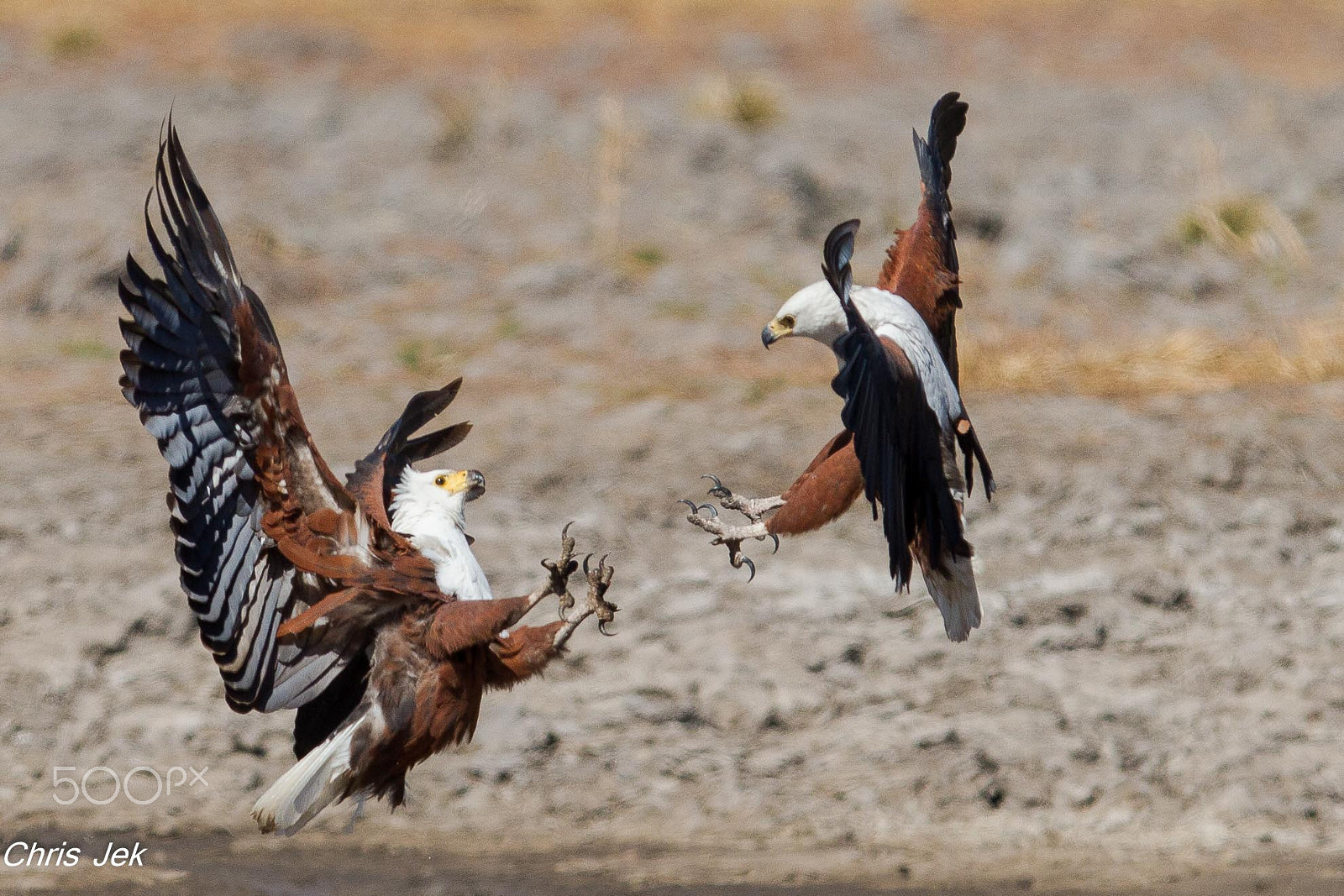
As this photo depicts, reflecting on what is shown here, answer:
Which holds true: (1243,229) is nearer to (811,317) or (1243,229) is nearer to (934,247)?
(934,247)

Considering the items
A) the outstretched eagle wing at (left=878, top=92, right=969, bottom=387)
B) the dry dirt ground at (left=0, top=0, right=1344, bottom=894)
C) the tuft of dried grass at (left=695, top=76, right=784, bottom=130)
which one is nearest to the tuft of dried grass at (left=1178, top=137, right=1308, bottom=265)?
the dry dirt ground at (left=0, top=0, right=1344, bottom=894)

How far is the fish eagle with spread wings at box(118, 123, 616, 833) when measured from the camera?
637 centimetres

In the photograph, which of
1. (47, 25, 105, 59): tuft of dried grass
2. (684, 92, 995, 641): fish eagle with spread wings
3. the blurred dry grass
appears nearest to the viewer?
(684, 92, 995, 641): fish eagle with spread wings

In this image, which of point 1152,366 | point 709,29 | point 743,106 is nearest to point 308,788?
point 1152,366

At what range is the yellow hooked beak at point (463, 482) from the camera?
7449mm

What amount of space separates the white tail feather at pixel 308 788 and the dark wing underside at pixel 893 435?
2268 mm

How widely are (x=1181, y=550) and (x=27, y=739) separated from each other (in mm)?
6235

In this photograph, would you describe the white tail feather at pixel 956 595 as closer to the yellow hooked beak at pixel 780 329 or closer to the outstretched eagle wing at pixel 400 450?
the yellow hooked beak at pixel 780 329

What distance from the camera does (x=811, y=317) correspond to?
6.34 m

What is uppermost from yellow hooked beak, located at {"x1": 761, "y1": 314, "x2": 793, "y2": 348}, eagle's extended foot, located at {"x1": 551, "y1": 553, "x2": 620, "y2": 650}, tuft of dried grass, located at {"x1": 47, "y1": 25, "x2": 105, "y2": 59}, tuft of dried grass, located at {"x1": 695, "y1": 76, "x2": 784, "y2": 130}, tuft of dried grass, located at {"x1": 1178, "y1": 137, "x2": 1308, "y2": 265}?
tuft of dried grass, located at {"x1": 47, "y1": 25, "x2": 105, "y2": 59}

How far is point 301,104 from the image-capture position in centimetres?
2009

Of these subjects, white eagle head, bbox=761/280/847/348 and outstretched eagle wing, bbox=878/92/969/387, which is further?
outstretched eagle wing, bbox=878/92/969/387

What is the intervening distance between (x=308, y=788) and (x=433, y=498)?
4.22ft

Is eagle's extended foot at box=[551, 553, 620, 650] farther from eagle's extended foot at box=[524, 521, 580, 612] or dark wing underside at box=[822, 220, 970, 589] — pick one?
dark wing underside at box=[822, 220, 970, 589]
